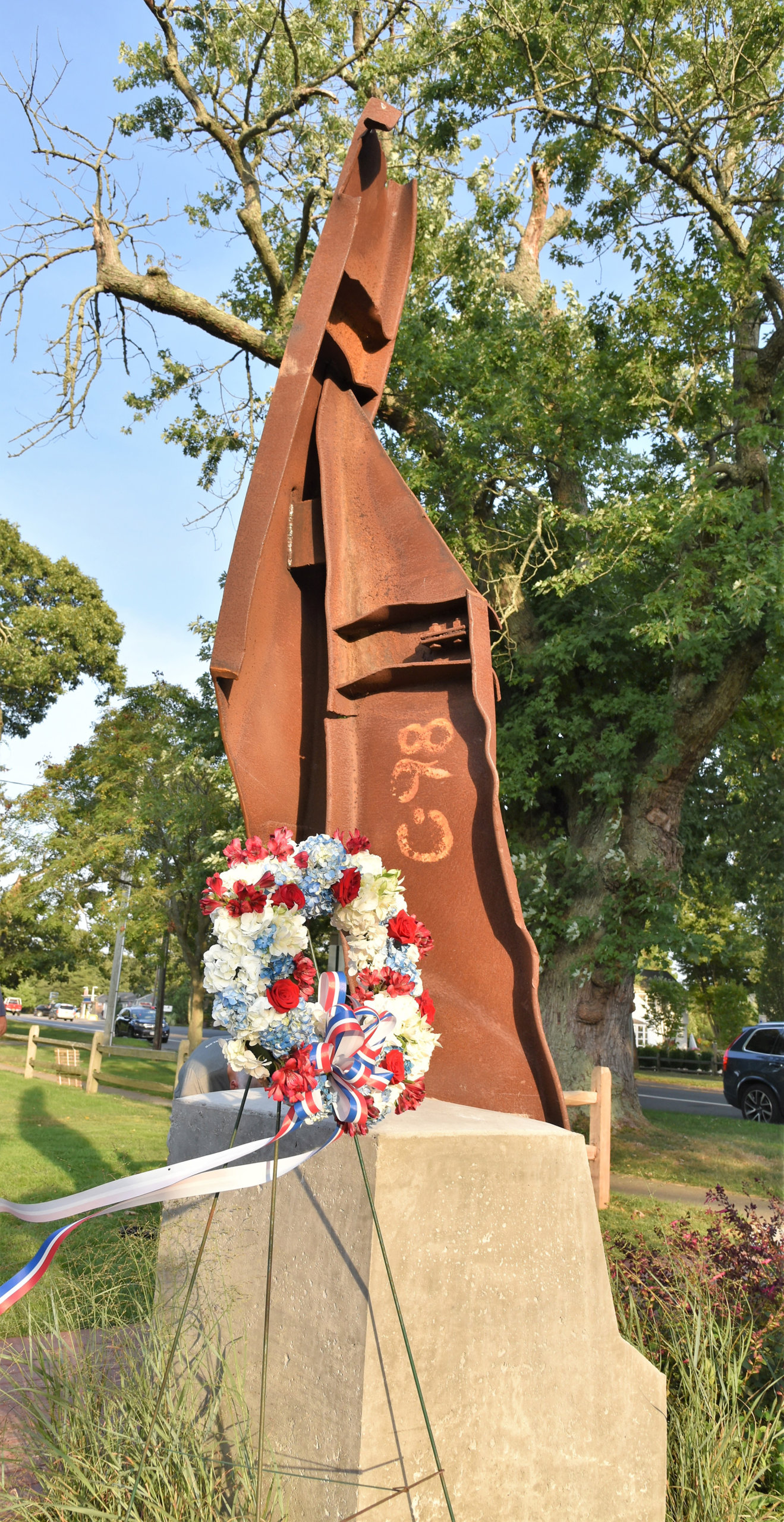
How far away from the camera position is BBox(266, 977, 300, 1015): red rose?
7.87ft

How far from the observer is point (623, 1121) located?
11938 mm

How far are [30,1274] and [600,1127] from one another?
6.28 m

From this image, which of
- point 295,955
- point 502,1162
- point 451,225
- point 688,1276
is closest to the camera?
point 295,955

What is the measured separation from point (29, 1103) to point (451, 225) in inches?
502

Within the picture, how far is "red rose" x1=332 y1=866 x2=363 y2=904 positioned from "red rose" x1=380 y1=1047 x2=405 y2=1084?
381 millimetres

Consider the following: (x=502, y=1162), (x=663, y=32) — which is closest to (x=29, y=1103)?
(x=502, y=1162)

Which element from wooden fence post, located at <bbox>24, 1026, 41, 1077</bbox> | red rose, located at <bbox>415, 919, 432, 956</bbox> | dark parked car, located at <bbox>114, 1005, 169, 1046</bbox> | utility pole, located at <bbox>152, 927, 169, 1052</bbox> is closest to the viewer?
red rose, located at <bbox>415, 919, 432, 956</bbox>

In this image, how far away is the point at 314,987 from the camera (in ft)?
8.42

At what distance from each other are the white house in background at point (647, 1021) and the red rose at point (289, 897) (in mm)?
21987

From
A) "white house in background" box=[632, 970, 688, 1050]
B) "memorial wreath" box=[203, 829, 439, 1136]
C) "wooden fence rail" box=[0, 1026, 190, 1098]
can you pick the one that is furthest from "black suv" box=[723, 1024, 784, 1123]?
"memorial wreath" box=[203, 829, 439, 1136]

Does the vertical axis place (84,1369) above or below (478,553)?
below

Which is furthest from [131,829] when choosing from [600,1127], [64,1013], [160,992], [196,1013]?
[64,1013]

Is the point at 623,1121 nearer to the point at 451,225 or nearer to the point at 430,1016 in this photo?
the point at 430,1016

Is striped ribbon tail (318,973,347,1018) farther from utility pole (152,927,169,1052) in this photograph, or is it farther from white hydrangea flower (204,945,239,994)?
utility pole (152,927,169,1052)
